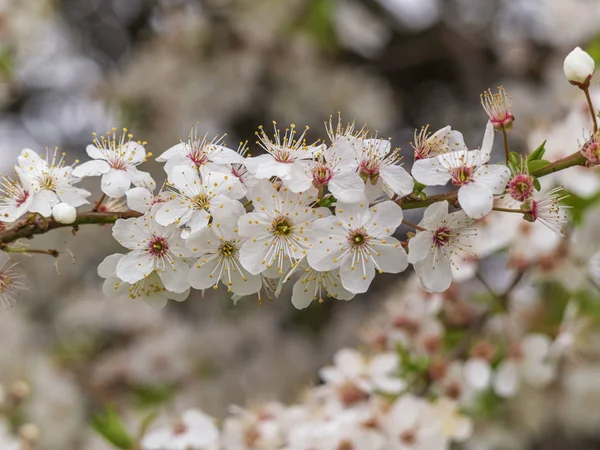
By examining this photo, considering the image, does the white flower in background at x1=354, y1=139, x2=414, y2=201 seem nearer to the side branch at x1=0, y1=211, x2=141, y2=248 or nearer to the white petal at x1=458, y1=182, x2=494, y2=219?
the white petal at x1=458, y1=182, x2=494, y2=219

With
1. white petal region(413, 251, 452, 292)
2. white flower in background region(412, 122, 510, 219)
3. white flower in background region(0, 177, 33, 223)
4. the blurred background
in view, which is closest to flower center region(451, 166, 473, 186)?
white flower in background region(412, 122, 510, 219)

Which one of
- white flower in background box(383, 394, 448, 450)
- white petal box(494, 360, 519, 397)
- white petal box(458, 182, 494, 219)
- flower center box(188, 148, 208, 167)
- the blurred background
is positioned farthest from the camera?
the blurred background

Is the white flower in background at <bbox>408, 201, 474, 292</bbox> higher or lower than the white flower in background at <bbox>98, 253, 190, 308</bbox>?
higher

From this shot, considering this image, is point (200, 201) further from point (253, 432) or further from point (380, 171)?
point (253, 432)

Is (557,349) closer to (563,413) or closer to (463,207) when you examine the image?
(563,413)

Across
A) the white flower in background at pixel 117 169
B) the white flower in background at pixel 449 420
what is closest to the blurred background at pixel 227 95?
the white flower in background at pixel 449 420

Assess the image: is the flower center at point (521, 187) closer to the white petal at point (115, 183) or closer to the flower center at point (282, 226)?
the flower center at point (282, 226)
